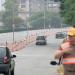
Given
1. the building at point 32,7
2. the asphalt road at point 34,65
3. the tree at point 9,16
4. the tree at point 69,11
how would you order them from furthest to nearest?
1. the building at point 32,7
2. the tree at point 9,16
3. the tree at point 69,11
4. the asphalt road at point 34,65

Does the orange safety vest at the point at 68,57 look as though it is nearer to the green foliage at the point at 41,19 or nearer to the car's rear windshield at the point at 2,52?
the car's rear windshield at the point at 2,52

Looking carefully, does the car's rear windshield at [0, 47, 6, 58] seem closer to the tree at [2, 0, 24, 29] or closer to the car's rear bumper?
the car's rear bumper

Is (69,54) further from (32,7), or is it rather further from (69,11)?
(32,7)

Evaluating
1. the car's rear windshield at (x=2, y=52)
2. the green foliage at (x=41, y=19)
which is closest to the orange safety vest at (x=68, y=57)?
the car's rear windshield at (x=2, y=52)

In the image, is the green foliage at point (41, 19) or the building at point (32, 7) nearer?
the building at point (32, 7)

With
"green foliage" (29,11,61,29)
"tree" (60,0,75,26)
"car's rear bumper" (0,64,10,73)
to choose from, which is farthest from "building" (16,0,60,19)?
"car's rear bumper" (0,64,10,73)

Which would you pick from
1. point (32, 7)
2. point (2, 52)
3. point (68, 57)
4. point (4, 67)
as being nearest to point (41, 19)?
point (32, 7)

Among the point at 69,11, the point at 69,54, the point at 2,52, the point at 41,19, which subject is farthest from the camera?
the point at 41,19

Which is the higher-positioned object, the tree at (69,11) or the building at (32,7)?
the tree at (69,11)

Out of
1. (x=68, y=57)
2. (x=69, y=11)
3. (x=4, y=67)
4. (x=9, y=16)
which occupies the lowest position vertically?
(x=9, y=16)

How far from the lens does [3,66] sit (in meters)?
19.2

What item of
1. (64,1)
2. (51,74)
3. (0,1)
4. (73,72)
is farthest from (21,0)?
(73,72)

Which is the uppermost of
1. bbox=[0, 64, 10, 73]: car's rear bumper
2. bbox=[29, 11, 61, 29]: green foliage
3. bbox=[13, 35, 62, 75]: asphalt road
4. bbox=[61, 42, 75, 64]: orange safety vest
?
bbox=[61, 42, 75, 64]: orange safety vest

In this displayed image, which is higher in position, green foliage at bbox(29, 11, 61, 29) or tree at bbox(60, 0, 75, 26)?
tree at bbox(60, 0, 75, 26)
